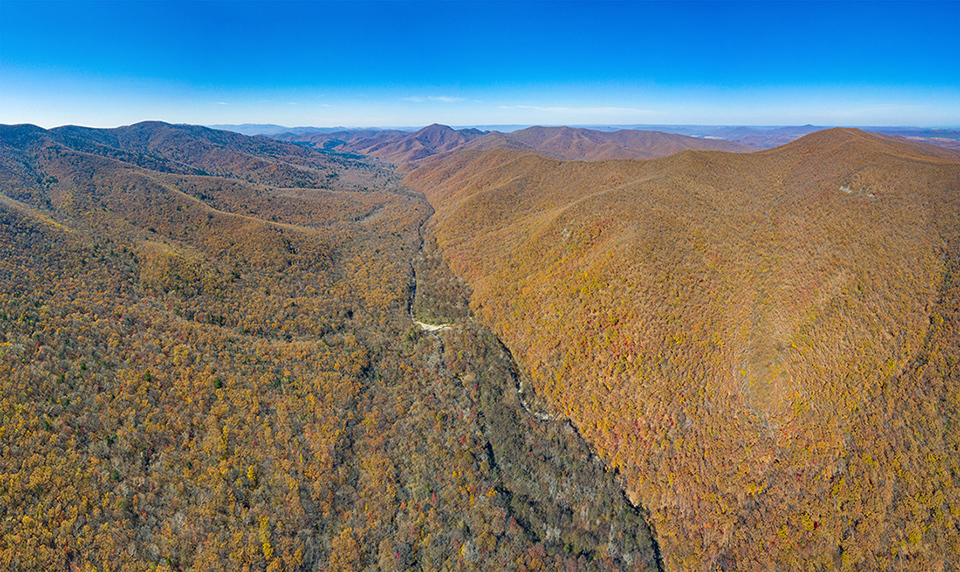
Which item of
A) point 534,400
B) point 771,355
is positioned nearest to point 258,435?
point 534,400

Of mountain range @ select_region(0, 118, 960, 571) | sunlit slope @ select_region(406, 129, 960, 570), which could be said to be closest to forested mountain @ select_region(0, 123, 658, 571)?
mountain range @ select_region(0, 118, 960, 571)

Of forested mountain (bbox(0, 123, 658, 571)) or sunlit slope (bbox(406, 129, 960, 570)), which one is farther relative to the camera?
forested mountain (bbox(0, 123, 658, 571))

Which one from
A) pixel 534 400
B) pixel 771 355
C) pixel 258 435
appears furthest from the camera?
pixel 534 400

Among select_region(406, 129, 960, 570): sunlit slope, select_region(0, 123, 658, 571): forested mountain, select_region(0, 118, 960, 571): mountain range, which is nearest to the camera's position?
select_region(406, 129, 960, 570): sunlit slope

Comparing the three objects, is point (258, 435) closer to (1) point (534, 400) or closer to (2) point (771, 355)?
(1) point (534, 400)

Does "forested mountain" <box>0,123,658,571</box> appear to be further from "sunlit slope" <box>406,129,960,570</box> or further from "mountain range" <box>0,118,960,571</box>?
"sunlit slope" <box>406,129,960,570</box>

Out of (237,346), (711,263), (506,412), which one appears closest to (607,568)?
(506,412)

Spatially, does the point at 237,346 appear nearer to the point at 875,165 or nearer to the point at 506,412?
the point at 506,412
